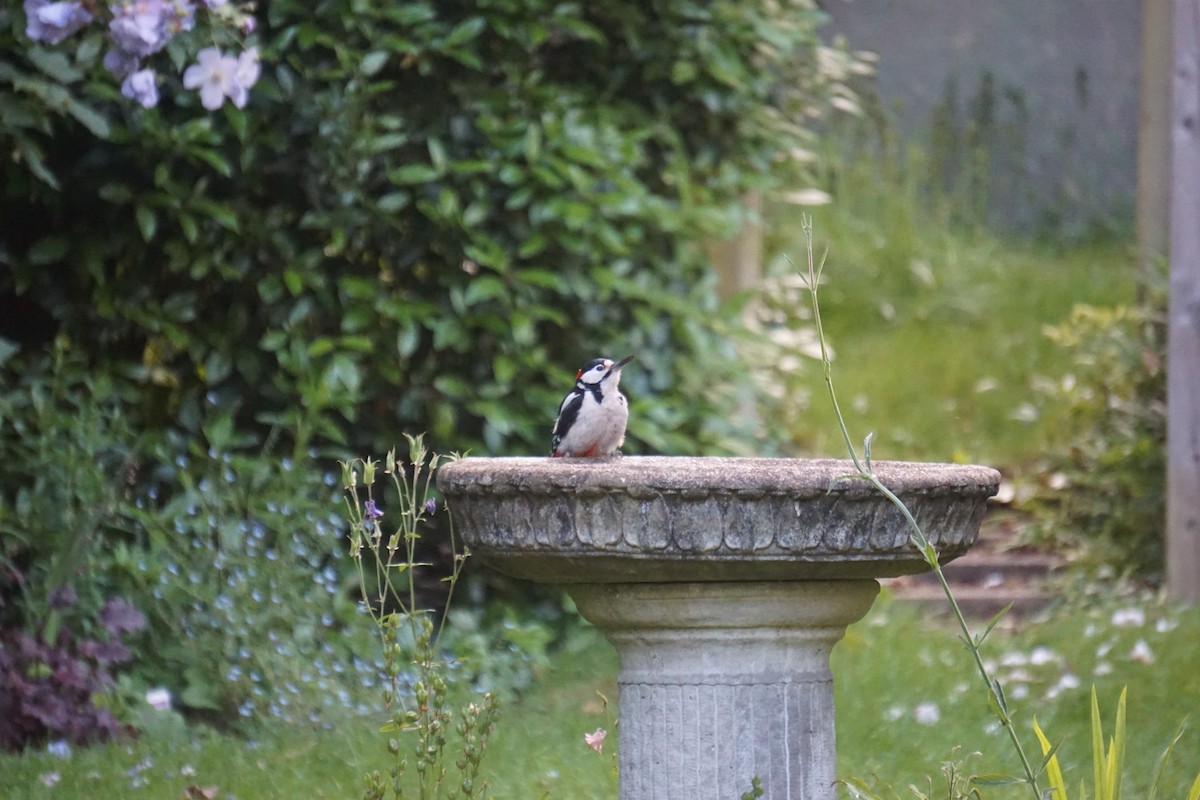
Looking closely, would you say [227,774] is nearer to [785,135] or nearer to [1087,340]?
[785,135]

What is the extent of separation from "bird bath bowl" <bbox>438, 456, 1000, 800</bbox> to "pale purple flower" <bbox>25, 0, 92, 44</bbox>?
1.66 m

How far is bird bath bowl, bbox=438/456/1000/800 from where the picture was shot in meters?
2.55

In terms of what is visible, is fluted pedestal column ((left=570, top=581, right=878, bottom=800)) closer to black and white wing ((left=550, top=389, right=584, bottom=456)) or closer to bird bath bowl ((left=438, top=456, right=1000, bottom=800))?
bird bath bowl ((left=438, top=456, right=1000, bottom=800))

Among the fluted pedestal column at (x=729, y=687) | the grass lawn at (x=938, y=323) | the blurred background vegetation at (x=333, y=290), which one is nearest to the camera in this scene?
the fluted pedestal column at (x=729, y=687)

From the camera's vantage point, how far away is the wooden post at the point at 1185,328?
527cm

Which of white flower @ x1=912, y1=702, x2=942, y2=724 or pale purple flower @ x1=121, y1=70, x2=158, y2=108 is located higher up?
pale purple flower @ x1=121, y1=70, x2=158, y2=108

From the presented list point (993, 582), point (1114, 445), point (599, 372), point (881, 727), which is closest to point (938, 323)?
point (1114, 445)

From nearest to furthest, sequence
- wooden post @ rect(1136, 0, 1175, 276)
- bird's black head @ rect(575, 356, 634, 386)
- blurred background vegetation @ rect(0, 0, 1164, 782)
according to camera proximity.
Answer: bird's black head @ rect(575, 356, 634, 386) → blurred background vegetation @ rect(0, 0, 1164, 782) → wooden post @ rect(1136, 0, 1175, 276)

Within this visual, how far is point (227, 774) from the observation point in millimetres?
3707

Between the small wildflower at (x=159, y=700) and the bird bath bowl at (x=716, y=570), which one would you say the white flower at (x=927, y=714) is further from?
the small wildflower at (x=159, y=700)

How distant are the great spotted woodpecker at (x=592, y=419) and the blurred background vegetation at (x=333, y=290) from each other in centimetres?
48

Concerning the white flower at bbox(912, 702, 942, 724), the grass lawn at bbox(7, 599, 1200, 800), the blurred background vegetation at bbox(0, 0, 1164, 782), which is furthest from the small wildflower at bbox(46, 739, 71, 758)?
the white flower at bbox(912, 702, 942, 724)

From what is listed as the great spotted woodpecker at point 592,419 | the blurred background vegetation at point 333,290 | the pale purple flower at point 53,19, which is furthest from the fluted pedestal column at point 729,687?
the pale purple flower at point 53,19

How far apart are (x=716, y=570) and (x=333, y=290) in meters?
2.52
